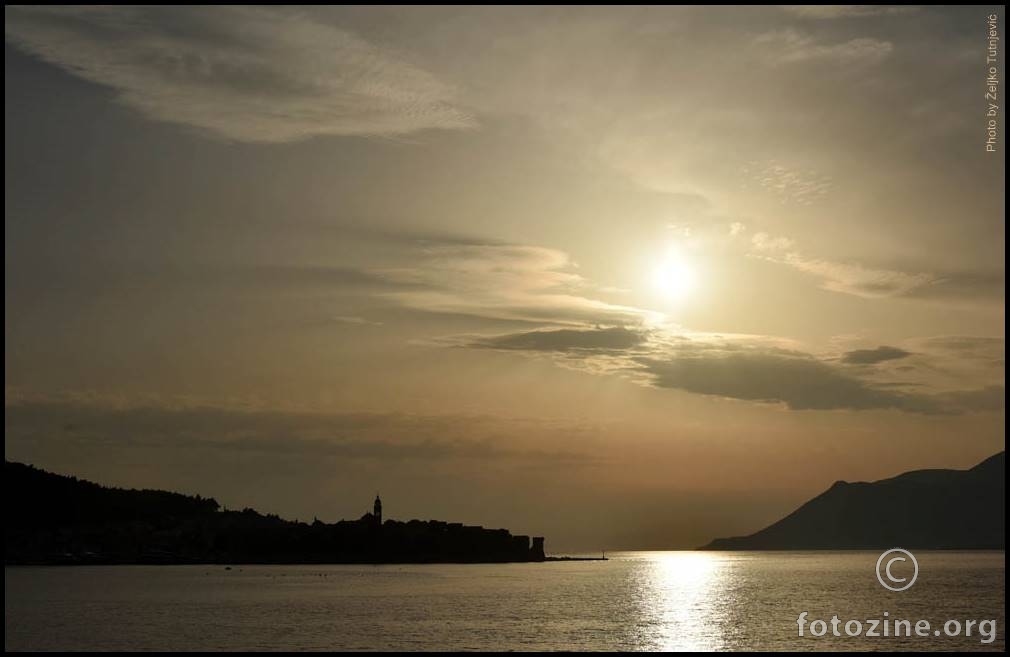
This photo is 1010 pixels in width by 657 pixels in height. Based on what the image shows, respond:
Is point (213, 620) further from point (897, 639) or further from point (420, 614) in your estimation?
point (897, 639)

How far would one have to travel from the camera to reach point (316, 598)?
151875 mm

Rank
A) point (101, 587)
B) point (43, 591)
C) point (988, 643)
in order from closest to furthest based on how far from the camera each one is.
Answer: point (988, 643), point (43, 591), point (101, 587)

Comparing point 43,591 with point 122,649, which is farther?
point 43,591

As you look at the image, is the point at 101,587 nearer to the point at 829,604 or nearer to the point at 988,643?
the point at 829,604

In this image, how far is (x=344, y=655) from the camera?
80.2 m

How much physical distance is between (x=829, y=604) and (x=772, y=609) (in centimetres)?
1588

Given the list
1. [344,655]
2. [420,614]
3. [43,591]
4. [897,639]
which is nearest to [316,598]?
[420,614]

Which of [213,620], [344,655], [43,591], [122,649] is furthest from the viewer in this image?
[43,591]

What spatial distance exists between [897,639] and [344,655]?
52.8 meters

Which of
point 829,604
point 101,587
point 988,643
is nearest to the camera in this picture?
point 988,643

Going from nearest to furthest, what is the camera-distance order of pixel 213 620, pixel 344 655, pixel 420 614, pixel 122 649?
pixel 344 655
pixel 122 649
pixel 213 620
pixel 420 614

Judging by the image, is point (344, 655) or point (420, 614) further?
point (420, 614)

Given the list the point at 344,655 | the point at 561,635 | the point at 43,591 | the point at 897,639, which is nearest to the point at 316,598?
the point at 43,591

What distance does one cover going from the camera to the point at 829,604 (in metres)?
146
